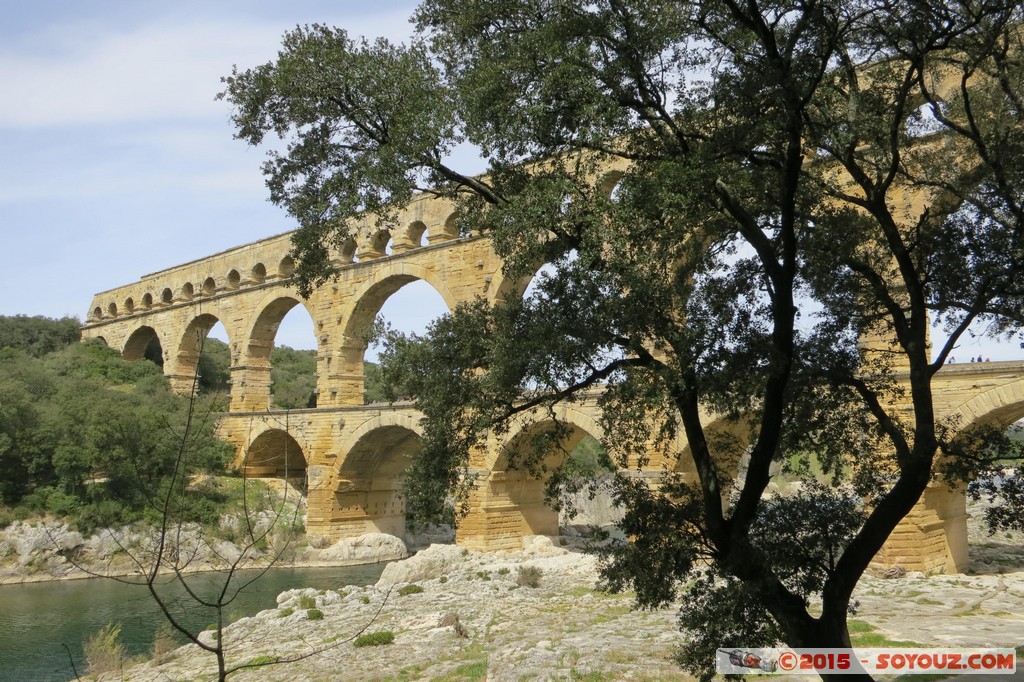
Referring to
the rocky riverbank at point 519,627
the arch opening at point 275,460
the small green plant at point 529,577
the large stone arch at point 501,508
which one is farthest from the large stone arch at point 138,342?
the small green plant at point 529,577

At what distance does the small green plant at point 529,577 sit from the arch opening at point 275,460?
1177 centimetres

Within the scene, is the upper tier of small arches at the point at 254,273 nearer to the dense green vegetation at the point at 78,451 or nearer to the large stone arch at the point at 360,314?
the large stone arch at the point at 360,314

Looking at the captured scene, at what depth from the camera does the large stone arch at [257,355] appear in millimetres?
25703

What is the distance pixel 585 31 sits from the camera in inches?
237

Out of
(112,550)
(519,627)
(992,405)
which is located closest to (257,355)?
(112,550)

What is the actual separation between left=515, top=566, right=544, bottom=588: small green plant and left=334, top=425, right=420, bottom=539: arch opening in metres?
7.08

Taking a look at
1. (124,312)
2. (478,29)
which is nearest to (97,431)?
(124,312)

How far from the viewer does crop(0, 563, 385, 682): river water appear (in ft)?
41.0

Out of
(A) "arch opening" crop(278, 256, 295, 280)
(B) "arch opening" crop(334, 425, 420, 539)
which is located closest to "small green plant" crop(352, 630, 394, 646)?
(B) "arch opening" crop(334, 425, 420, 539)

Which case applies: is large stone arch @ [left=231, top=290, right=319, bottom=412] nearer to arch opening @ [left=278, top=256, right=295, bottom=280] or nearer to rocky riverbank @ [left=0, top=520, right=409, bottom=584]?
arch opening @ [left=278, top=256, right=295, bottom=280]

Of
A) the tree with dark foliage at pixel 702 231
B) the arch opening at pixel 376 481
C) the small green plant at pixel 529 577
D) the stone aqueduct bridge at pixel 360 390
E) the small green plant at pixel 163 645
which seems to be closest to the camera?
the tree with dark foliage at pixel 702 231

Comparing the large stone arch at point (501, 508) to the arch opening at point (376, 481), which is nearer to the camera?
the large stone arch at point (501, 508)

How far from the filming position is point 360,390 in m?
23.5

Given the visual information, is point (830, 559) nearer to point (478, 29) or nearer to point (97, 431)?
point (478, 29)
